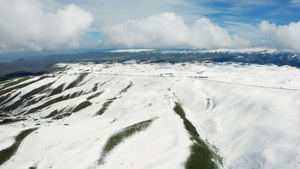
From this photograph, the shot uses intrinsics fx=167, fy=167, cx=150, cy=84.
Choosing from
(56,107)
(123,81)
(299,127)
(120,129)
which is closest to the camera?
(299,127)

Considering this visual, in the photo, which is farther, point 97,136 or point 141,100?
point 141,100

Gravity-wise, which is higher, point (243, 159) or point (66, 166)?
point (66, 166)

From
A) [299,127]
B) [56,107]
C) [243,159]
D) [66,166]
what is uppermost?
[299,127]

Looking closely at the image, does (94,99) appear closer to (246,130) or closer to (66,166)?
(66,166)

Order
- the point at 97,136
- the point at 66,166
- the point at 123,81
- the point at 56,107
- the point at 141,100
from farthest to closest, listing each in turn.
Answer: the point at 123,81 < the point at 56,107 < the point at 141,100 < the point at 97,136 < the point at 66,166

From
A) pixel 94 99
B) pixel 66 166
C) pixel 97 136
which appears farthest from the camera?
pixel 94 99

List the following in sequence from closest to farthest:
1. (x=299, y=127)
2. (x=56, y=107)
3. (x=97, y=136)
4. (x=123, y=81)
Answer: (x=299, y=127), (x=97, y=136), (x=56, y=107), (x=123, y=81)

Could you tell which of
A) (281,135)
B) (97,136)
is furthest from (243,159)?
(97,136)

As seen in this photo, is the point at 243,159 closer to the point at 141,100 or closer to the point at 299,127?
the point at 299,127

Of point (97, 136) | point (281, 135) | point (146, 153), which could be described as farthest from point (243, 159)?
point (97, 136)
